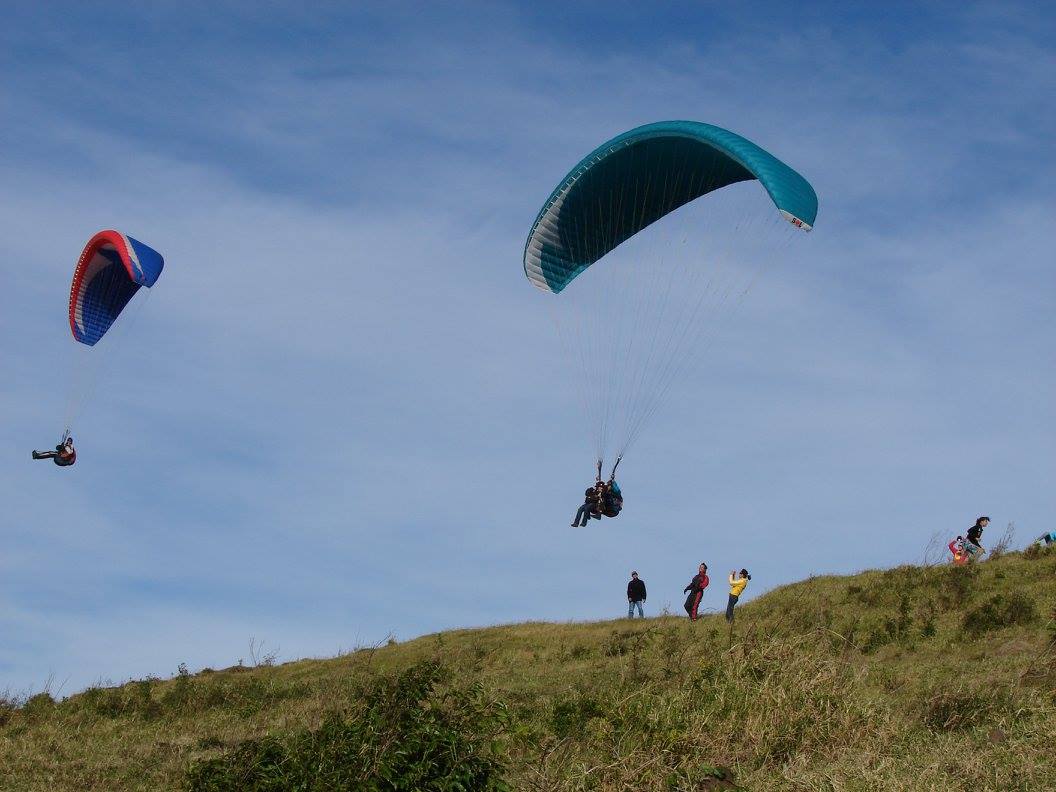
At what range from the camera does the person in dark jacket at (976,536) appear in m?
27.7

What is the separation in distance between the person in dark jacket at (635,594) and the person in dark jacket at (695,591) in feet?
6.19

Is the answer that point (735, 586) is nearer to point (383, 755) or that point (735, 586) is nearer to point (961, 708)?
point (961, 708)

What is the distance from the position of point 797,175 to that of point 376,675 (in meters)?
13.9

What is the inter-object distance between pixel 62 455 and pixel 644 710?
21.2 metres

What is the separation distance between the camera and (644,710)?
15.1 meters

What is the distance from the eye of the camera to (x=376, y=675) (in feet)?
85.3

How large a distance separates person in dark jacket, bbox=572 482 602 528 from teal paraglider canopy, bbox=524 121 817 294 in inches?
188

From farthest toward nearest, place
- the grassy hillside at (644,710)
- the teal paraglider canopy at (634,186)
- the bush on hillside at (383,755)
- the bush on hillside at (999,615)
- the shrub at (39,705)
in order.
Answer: the shrub at (39,705) → the bush on hillside at (999,615) → the teal paraglider canopy at (634,186) → the grassy hillside at (644,710) → the bush on hillside at (383,755)

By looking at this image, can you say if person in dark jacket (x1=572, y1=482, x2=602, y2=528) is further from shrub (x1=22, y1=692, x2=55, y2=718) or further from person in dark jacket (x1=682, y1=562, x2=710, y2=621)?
shrub (x1=22, y1=692, x2=55, y2=718)

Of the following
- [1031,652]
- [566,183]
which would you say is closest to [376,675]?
[566,183]

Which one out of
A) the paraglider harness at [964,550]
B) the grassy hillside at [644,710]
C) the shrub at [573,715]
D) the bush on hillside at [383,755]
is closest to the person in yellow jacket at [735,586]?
the grassy hillside at [644,710]

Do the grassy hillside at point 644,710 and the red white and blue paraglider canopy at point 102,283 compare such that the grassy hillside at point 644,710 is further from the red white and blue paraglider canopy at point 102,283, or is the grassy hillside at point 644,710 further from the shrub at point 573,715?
the red white and blue paraglider canopy at point 102,283

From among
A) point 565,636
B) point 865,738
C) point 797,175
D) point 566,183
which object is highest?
point 566,183

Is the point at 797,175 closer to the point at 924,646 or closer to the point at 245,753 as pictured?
the point at 924,646
